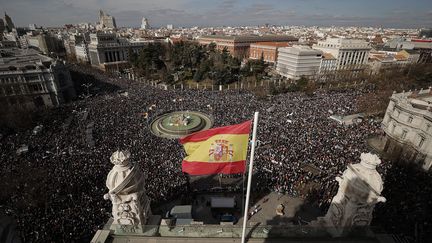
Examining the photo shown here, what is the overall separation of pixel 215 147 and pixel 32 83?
155ft

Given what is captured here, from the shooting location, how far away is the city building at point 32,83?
38500 mm

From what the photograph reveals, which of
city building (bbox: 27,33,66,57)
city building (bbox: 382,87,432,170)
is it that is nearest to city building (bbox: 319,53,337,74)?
city building (bbox: 382,87,432,170)

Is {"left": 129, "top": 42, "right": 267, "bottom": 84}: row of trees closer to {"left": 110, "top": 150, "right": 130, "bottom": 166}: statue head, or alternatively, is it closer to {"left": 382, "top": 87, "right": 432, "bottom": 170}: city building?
{"left": 382, "top": 87, "right": 432, "bottom": 170}: city building

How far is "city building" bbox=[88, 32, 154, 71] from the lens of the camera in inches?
3059

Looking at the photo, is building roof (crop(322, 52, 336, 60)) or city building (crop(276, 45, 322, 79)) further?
building roof (crop(322, 52, 336, 60))

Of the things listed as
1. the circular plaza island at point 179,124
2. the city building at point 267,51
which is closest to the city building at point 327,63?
the city building at point 267,51

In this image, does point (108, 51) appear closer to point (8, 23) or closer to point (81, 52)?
point (81, 52)

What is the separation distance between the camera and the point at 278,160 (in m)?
22.2

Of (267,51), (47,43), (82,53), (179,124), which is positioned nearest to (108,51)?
(82,53)

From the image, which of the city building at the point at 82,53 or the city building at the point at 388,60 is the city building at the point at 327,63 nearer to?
the city building at the point at 388,60

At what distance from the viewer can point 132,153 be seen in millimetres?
23984

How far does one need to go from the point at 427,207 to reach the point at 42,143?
119ft

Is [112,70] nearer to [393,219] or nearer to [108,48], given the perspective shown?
[108,48]

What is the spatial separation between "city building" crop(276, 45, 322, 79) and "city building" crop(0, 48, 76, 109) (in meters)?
58.4
